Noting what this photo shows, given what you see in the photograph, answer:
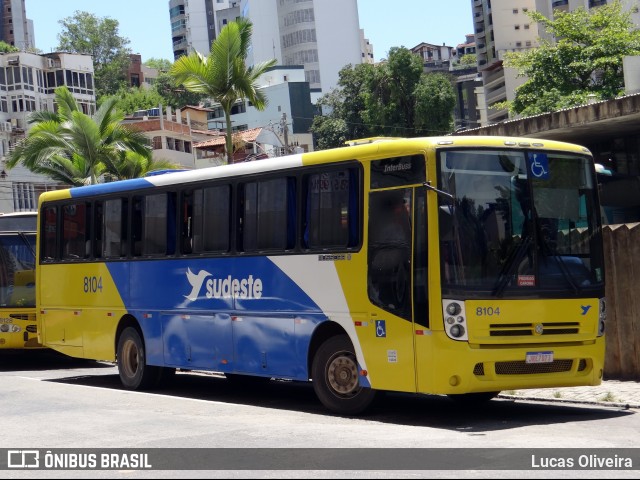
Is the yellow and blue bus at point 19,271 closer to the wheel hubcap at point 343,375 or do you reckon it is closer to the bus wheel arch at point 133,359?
the bus wheel arch at point 133,359

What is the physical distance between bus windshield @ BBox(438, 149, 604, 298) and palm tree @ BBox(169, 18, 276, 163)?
52.8 feet

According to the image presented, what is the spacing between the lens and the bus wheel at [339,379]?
13023 mm

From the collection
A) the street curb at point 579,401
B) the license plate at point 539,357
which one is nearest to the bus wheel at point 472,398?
the street curb at point 579,401

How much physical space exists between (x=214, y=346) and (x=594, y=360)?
17.5 ft

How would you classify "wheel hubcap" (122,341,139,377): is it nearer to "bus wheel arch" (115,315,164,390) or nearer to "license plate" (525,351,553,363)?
"bus wheel arch" (115,315,164,390)

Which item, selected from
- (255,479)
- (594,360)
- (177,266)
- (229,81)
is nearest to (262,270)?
(177,266)

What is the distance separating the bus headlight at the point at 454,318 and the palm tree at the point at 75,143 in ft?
84.7

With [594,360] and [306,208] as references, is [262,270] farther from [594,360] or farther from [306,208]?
[594,360]

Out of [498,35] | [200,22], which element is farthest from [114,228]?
[200,22]

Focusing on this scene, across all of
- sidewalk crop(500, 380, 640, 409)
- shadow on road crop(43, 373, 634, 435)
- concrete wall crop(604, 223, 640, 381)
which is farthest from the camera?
concrete wall crop(604, 223, 640, 381)

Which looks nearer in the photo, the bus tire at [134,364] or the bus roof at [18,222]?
the bus tire at [134,364]

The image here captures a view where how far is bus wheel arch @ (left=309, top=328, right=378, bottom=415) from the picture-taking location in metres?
13.0

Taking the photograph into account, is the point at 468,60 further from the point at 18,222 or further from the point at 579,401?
the point at 579,401

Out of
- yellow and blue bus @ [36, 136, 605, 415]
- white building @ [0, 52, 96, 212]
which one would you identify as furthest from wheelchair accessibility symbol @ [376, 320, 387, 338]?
white building @ [0, 52, 96, 212]
